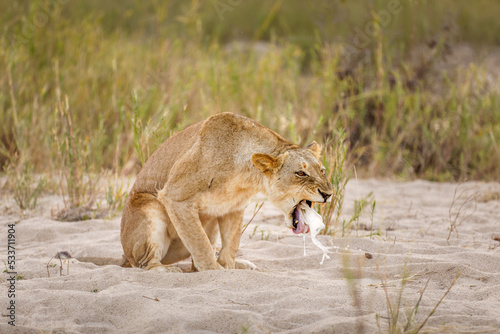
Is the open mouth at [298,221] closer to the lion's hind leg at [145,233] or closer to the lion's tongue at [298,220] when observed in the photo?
the lion's tongue at [298,220]

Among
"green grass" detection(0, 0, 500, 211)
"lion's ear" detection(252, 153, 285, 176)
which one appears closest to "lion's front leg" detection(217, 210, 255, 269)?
"lion's ear" detection(252, 153, 285, 176)

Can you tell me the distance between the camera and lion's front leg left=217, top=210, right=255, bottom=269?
4.32 meters

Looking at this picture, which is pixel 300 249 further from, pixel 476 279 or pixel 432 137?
pixel 432 137

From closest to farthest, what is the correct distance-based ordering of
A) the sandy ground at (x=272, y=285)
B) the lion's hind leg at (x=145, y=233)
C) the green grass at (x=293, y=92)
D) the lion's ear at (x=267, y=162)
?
1. the sandy ground at (x=272, y=285)
2. the lion's ear at (x=267, y=162)
3. the lion's hind leg at (x=145, y=233)
4. the green grass at (x=293, y=92)

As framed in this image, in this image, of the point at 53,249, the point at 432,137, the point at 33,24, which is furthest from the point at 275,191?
the point at 33,24

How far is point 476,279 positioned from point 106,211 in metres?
3.75

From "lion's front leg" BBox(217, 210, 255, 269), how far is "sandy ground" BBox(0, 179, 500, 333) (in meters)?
0.27

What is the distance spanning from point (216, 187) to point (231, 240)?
546 mm

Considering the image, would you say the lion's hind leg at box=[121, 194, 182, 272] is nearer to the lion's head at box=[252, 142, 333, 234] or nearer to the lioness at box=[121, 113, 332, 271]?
the lioness at box=[121, 113, 332, 271]

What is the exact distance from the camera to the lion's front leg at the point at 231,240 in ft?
14.2

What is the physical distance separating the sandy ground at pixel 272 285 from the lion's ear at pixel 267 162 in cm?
71

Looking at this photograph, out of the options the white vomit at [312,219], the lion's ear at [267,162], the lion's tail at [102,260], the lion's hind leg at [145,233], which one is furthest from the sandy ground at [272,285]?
the lion's ear at [267,162]

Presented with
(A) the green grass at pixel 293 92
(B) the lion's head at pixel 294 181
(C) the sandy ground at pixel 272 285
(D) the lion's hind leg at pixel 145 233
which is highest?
(A) the green grass at pixel 293 92

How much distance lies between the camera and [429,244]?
15.8 ft
